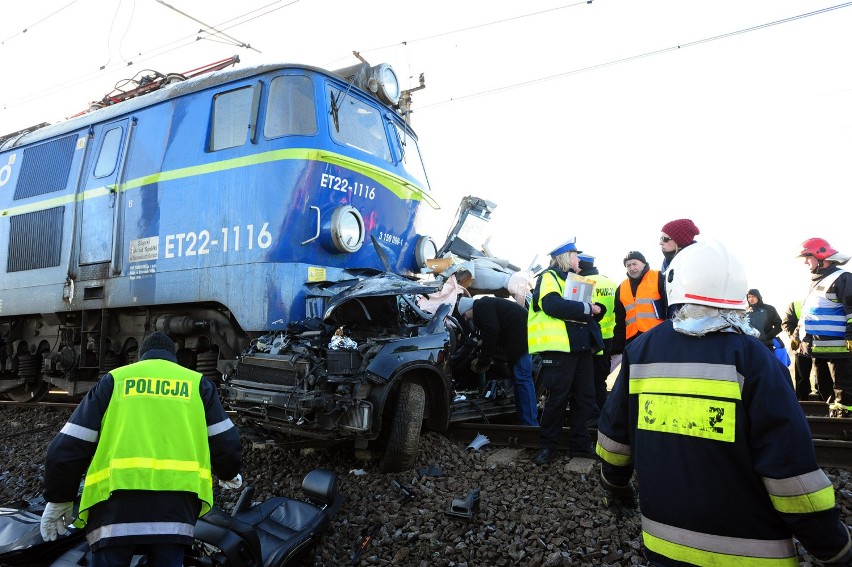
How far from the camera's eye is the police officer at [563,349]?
15.1 feet

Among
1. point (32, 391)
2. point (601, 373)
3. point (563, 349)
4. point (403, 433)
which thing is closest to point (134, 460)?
point (403, 433)

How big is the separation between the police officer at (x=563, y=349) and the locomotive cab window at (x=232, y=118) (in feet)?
9.99

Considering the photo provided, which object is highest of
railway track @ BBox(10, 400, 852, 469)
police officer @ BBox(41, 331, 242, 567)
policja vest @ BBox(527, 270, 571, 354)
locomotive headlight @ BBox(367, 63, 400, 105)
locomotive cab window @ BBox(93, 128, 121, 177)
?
locomotive headlight @ BBox(367, 63, 400, 105)

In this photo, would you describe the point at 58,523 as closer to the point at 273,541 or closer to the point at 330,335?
the point at 273,541

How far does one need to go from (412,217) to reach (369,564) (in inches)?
149

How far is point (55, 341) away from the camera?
7.02 meters

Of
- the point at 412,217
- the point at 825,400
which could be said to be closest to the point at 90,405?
the point at 412,217

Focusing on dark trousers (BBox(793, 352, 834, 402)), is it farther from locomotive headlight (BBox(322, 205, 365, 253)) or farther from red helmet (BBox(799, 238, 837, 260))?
locomotive headlight (BBox(322, 205, 365, 253))

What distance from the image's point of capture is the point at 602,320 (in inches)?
244

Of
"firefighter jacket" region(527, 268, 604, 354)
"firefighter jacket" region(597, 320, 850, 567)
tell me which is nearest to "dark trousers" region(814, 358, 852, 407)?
"firefighter jacket" region(527, 268, 604, 354)

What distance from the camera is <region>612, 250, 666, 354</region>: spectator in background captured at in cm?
496

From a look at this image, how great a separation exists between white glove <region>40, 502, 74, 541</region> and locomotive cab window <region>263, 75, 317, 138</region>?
11.6 ft

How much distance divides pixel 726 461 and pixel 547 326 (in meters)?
3.07

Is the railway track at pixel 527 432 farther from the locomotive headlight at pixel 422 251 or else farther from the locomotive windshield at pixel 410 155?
the locomotive windshield at pixel 410 155
